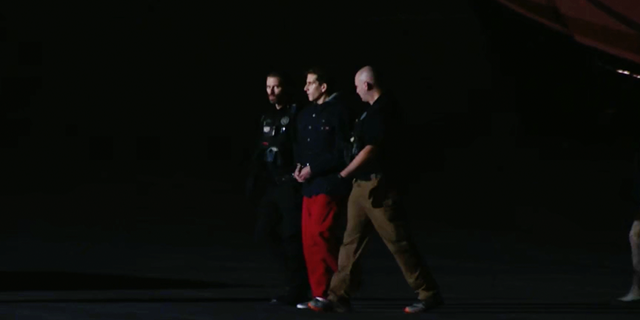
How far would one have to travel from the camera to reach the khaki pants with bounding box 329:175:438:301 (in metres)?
10.4

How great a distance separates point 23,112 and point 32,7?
10.8 feet

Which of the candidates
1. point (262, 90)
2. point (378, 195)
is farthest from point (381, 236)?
point (262, 90)

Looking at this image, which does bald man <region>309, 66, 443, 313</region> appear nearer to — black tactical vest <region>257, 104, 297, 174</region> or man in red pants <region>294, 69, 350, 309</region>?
man in red pants <region>294, 69, 350, 309</region>

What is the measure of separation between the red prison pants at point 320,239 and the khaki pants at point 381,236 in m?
0.12

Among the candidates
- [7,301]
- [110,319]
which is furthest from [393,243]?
[7,301]

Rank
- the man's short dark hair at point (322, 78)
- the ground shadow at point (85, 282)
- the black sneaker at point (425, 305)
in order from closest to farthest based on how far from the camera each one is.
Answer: the black sneaker at point (425, 305) → the man's short dark hair at point (322, 78) → the ground shadow at point (85, 282)

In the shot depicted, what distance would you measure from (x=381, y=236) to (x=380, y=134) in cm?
64

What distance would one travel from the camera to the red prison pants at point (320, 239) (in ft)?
34.9

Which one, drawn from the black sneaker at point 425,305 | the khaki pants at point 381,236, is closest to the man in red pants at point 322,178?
the khaki pants at point 381,236

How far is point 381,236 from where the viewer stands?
408 inches

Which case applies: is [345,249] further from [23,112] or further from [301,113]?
[23,112]

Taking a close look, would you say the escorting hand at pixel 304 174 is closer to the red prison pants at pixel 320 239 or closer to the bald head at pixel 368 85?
the red prison pants at pixel 320 239

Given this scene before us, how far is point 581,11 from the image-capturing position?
1853 centimetres

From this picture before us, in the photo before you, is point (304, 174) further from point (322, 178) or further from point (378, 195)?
point (378, 195)
